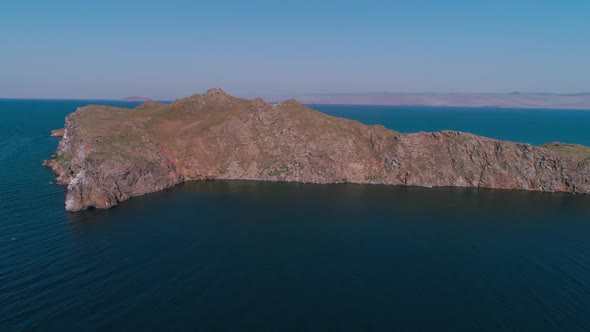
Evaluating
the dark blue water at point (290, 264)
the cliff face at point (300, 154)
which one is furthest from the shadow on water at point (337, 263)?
the cliff face at point (300, 154)

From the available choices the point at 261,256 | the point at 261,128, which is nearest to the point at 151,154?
the point at 261,128

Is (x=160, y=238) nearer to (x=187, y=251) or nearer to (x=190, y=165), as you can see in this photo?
(x=187, y=251)

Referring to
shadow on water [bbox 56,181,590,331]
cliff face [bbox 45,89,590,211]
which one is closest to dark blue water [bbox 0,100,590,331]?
shadow on water [bbox 56,181,590,331]

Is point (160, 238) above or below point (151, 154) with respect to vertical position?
below

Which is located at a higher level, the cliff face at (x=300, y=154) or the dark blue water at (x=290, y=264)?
the cliff face at (x=300, y=154)

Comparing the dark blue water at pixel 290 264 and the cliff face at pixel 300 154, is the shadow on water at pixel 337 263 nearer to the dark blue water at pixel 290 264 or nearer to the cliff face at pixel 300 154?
the dark blue water at pixel 290 264

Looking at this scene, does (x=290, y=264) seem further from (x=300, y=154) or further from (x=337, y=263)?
(x=300, y=154)
